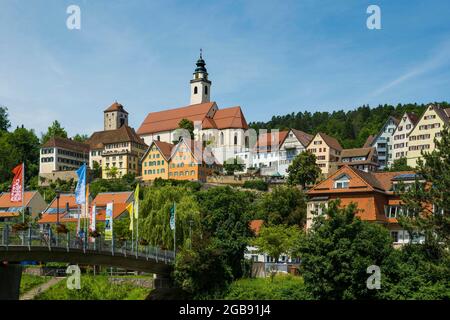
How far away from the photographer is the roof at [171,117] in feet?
534

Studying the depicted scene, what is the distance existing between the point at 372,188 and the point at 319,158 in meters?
78.7

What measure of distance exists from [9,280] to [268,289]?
2024 centimetres

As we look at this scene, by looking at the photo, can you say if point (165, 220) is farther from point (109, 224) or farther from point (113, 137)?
point (113, 137)

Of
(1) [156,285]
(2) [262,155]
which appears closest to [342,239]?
(1) [156,285]

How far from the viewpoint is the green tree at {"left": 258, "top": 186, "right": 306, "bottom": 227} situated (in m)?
73.0

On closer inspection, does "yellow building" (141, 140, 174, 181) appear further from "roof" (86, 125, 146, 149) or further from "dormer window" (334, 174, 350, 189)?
"dormer window" (334, 174, 350, 189)

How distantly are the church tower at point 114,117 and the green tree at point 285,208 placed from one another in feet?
353

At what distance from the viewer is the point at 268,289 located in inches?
2121

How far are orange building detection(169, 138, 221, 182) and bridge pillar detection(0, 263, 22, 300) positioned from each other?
8308 centimetres

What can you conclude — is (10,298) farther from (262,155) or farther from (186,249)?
(262,155)

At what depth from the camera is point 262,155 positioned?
146875 millimetres

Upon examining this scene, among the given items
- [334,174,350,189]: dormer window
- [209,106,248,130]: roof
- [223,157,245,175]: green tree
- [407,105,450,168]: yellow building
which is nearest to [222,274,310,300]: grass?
[334,174,350,189]: dormer window

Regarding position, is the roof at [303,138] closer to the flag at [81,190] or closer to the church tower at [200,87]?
the church tower at [200,87]

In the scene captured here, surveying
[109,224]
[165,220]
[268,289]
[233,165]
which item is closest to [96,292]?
[165,220]
